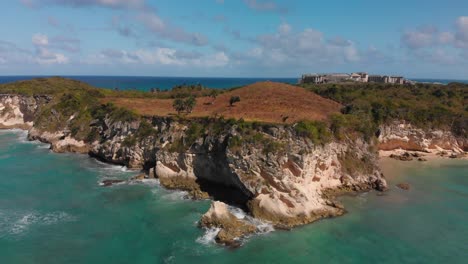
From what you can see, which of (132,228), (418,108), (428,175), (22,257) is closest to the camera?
A: (22,257)

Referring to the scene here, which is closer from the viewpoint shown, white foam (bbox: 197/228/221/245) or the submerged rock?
white foam (bbox: 197/228/221/245)

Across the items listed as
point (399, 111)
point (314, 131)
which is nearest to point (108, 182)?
point (314, 131)

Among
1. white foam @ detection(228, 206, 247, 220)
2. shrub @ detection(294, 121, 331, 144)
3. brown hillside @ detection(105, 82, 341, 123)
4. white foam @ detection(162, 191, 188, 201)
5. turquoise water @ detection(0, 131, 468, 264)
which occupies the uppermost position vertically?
brown hillside @ detection(105, 82, 341, 123)

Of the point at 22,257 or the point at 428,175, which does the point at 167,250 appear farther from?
the point at 428,175

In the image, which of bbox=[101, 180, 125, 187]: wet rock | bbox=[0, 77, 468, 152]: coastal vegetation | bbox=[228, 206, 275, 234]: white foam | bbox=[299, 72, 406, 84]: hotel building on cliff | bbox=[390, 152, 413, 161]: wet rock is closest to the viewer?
bbox=[228, 206, 275, 234]: white foam

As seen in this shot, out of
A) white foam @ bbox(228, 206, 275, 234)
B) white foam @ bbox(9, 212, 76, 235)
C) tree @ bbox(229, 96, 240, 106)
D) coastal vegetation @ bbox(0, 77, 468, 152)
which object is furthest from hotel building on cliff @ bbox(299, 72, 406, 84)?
white foam @ bbox(9, 212, 76, 235)

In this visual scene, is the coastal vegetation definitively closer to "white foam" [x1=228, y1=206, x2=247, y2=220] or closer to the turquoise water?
"white foam" [x1=228, y1=206, x2=247, y2=220]

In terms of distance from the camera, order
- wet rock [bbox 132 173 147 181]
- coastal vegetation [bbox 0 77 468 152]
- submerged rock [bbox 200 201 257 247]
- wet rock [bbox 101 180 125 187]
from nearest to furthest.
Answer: submerged rock [bbox 200 201 257 247] < wet rock [bbox 101 180 125 187] < coastal vegetation [bbox 0 77 468 152] < wet rock [bbox 132 173 147 181]

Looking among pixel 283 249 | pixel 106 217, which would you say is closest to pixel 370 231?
pixel 283 249
